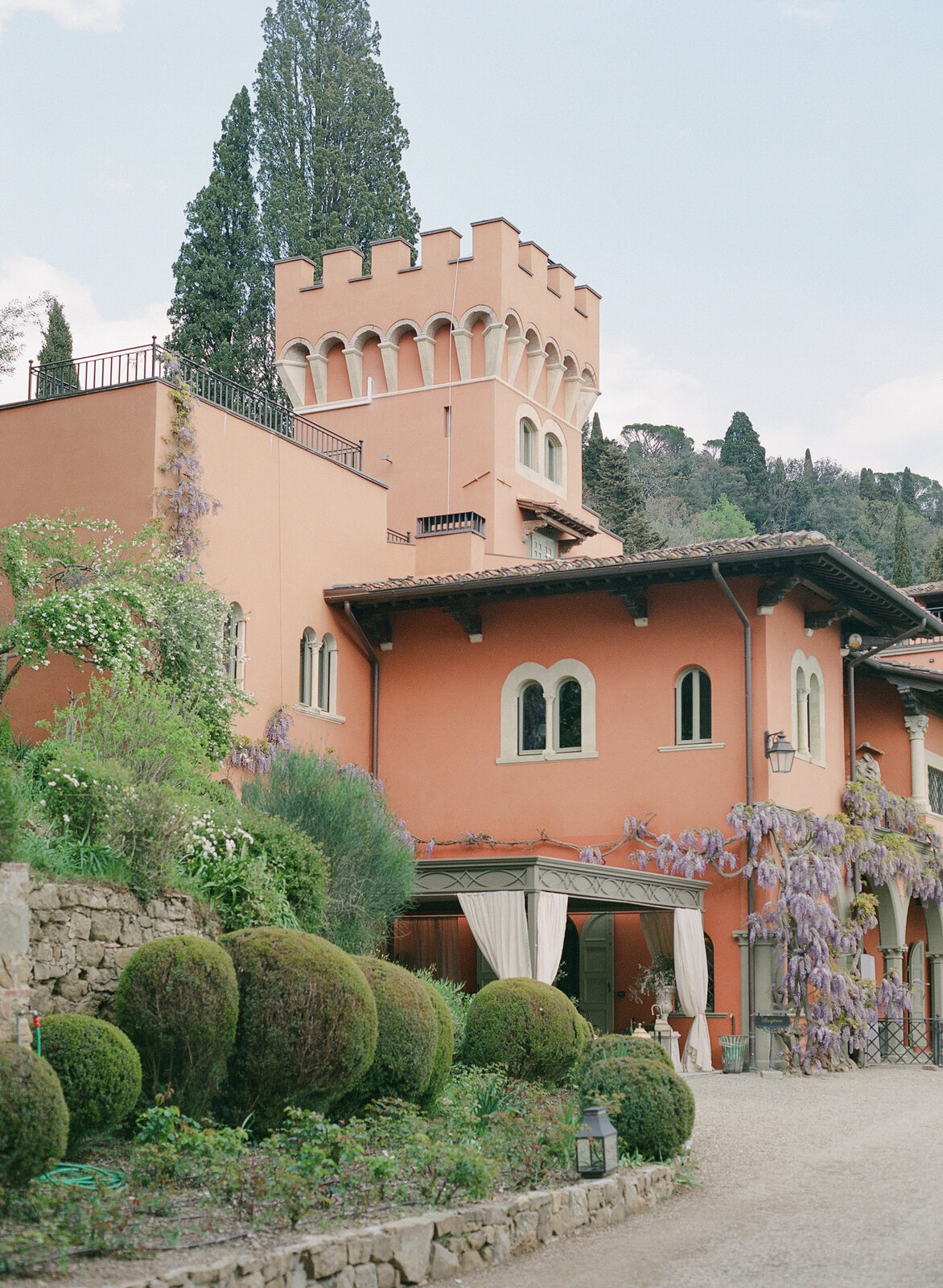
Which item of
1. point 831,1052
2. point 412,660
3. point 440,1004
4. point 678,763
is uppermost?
point 412,660

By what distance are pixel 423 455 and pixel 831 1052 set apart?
12.0 m

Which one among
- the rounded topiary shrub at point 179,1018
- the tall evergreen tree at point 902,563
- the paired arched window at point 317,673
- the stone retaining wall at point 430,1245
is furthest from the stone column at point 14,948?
the tall evergreen tree at point 902,563

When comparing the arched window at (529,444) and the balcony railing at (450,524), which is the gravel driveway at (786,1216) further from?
the arched window at (529,444)

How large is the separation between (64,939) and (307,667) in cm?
1071

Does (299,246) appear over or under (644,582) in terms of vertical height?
over

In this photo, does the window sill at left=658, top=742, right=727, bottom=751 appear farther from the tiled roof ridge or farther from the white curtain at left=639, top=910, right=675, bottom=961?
the tiled roof ridge

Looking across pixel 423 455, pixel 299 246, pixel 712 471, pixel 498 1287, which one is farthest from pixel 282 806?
pixel 712 471

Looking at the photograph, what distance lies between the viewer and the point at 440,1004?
446 inches

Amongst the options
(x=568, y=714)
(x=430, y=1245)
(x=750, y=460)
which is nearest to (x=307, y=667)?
(x=568, y=714)

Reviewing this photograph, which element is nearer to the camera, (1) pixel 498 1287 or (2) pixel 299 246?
(1) pixel 498 1287

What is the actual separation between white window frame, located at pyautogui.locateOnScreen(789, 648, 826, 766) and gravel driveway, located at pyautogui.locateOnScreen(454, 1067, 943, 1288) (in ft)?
20.9

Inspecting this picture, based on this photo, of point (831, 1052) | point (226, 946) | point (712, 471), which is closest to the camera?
point (226, 946)

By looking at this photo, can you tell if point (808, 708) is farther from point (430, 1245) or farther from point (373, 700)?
point (430, 1245)

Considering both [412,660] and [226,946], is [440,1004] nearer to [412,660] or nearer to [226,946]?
[226,946]
